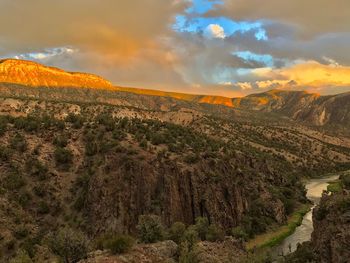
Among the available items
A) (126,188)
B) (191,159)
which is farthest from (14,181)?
(191,159)

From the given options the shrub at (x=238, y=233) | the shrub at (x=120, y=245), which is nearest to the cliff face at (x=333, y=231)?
the shrub at (x=120, y=245)

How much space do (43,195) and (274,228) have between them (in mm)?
38290

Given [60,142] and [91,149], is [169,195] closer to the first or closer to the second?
[91,149]

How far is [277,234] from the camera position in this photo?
70.6m

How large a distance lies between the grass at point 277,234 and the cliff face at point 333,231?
21.4m

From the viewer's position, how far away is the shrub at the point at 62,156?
6431 centimetres

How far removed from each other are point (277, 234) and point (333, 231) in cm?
3541

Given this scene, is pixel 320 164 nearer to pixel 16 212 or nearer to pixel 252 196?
pixel 252 196

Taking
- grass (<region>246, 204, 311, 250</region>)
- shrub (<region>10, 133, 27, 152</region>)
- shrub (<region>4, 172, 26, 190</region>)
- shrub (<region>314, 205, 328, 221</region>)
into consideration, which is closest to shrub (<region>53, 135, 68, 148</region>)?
shrub (<region>10, 133, 27, 152</region>)

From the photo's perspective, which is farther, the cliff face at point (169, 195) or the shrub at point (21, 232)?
the cliff face at point (169, 195)

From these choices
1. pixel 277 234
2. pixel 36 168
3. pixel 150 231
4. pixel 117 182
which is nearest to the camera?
pixel 150 231

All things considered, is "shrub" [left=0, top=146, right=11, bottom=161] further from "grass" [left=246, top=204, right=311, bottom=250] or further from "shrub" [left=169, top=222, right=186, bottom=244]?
"grass" [left=246, top=204, right=311, bottom=250]

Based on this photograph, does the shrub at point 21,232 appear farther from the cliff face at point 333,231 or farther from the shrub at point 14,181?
the cliff face at point 333,231

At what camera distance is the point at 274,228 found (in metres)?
73.1
